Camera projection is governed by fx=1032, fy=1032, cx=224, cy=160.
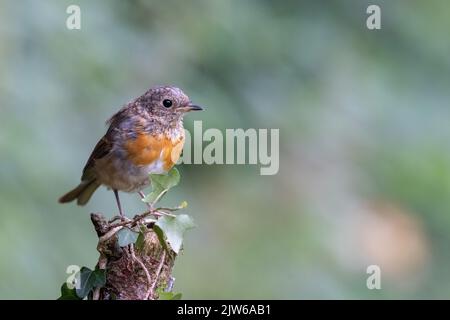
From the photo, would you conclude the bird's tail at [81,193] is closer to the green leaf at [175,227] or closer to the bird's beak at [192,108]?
the bird's beak at [192,108]

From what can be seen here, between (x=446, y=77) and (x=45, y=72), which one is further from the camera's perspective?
(x=446, y=77)

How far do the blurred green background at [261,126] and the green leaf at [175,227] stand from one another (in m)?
1.76

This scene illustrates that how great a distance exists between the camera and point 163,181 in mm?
3695

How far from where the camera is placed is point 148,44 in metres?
6.46

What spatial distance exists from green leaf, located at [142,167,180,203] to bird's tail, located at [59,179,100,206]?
4.89 feet

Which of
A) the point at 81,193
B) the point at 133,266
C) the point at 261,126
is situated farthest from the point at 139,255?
the point at 261,126

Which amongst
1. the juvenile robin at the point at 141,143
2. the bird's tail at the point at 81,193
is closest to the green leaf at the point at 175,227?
the juvenile robin at the point at 141,143

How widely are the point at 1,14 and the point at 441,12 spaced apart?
3307 mm

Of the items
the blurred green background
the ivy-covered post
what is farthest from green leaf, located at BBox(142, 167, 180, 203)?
the blurred green background

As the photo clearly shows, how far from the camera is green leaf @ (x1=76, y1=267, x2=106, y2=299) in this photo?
3.52 meters

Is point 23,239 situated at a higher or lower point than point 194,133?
lower

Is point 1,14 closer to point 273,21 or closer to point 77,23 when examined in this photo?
point 77,23
